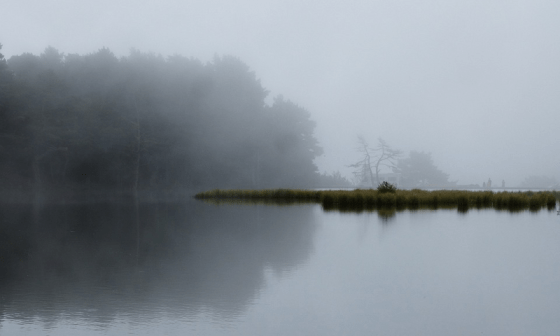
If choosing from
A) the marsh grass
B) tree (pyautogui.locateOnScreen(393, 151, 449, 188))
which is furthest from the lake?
tree (pyautogui.locateOnScreen(393, 151, 449, 188))

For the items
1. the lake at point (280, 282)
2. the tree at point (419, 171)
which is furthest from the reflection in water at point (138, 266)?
the tree at point (419, 171)

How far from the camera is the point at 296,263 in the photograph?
9562 millimetres

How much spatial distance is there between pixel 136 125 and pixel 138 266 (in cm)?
4164

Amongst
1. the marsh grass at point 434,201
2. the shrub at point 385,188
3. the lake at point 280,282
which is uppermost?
the shrub at point 385,188

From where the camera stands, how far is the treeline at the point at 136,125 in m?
44.1

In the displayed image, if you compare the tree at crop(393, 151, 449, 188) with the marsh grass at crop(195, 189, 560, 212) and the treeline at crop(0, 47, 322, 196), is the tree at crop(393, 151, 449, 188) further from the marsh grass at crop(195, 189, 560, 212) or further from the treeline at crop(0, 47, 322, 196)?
the marsh grass at crop(195, 189, 560, 212)

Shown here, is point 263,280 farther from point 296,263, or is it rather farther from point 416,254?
point 416,254

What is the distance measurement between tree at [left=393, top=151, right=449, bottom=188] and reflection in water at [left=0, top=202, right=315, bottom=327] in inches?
2871

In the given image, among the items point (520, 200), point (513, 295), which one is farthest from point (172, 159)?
point (513, 295)

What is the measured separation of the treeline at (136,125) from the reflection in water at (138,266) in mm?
30189

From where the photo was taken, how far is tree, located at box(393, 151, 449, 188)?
8625 centimetres

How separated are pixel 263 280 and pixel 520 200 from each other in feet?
76.3

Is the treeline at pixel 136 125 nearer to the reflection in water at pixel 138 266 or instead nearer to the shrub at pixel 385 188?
the shrub at pixel 385 188

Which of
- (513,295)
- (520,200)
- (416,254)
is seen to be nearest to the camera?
(513,295)
